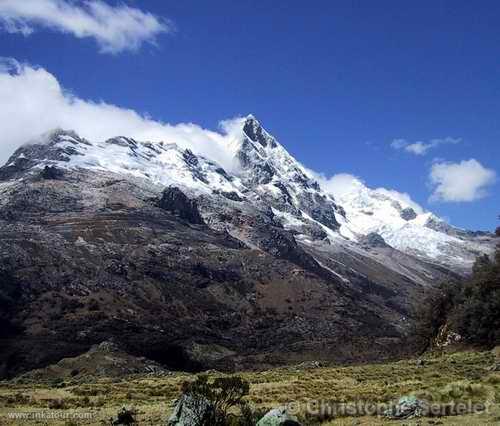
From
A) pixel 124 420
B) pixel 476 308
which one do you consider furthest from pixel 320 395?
pixel 476 308

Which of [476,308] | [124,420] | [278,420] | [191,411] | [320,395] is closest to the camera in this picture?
[278,420]

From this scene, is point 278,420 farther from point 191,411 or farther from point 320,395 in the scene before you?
point 320,395

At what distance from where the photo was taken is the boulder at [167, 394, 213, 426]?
26859 millimetres

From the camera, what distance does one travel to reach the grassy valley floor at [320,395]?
32169mm

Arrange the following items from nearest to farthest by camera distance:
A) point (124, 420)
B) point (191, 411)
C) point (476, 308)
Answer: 1. point (191, 411)
2. point (124, 420)
3. point (476, 308)

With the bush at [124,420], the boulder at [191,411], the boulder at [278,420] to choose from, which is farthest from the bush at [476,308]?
the boulder at [191,411]

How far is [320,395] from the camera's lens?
43.5 meters

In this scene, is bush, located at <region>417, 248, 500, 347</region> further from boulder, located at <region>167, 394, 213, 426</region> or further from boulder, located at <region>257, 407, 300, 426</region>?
boulder, located at <region>167, 394, 213, 426</region>

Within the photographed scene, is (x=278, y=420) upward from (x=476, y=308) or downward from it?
downward

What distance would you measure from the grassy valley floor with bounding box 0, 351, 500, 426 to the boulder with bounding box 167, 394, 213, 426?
6435mm

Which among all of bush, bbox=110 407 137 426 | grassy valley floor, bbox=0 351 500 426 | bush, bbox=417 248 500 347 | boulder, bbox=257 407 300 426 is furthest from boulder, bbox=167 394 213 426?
bush, bbox=417 248 500 347

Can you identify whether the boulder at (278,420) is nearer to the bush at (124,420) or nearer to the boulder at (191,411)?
the boulder at (191,411)

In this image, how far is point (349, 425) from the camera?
98.3ft

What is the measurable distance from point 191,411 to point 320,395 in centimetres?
1878
